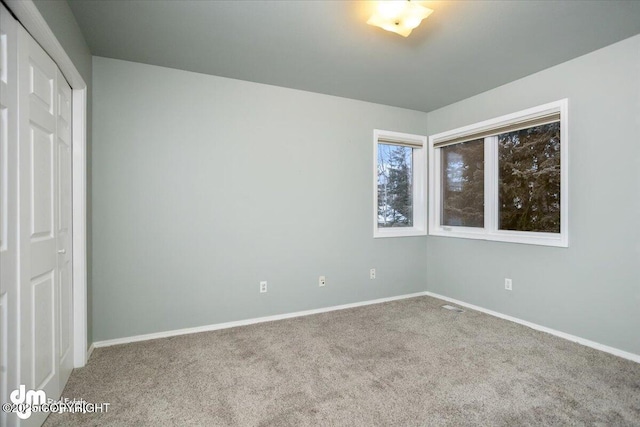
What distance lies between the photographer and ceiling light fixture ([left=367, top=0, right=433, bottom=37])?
1899 mm

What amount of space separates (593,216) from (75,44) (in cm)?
419

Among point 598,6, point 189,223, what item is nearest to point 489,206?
point 598,6

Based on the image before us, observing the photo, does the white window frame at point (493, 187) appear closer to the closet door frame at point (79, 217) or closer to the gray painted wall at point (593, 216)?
the gray painted wall at point (593, 216)

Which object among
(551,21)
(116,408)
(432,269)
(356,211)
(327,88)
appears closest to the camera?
(116,408)

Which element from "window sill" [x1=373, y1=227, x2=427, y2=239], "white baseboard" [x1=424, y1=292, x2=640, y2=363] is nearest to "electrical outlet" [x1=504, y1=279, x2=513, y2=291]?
"white baseboard" [x1=424, y1=292, x2=640, y2=363]

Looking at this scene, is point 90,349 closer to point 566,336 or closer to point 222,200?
point 222,200

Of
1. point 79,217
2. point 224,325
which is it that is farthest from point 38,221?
point 224,325

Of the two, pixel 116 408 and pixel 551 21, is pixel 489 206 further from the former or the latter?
pixel 116 408

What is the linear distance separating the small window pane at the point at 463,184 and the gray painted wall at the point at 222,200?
0.94 metres

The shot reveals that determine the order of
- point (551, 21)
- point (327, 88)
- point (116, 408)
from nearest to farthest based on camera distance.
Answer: point (116, 408), point (551, 21), point (327, 88)

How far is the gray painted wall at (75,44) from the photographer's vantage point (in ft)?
5.66

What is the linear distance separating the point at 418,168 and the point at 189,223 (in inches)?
118

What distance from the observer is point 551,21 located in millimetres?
A: 2199
